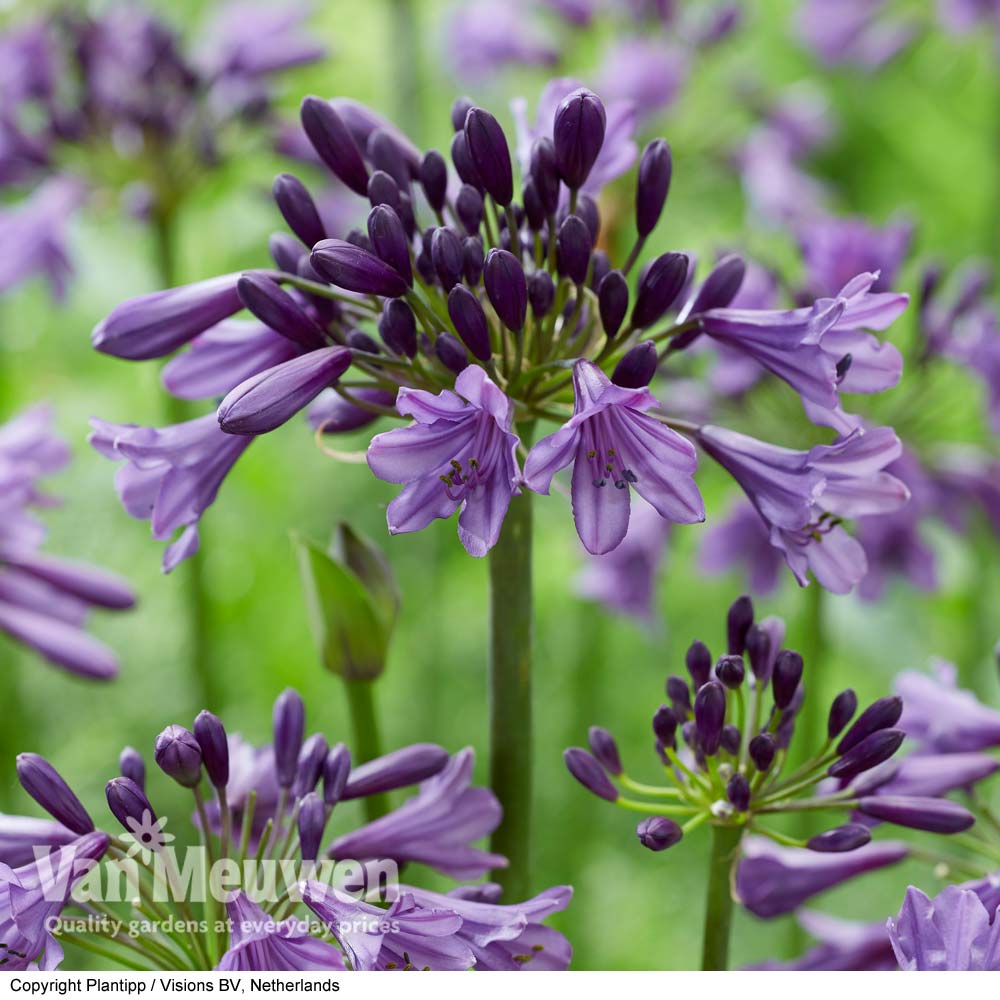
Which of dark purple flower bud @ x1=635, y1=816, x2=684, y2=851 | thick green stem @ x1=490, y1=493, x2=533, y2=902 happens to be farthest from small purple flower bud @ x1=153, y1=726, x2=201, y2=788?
dark purple flower bud @ x1=635, y1=816, x2=684, y2=851

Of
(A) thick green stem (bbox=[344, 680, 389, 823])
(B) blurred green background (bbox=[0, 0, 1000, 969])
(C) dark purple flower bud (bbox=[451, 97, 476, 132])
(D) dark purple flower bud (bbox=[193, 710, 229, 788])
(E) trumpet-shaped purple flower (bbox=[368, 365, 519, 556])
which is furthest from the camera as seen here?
(B) blurred green background (bbox=[0, 0, 1000, 969])

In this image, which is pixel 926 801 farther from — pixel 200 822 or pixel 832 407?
pixel 200 822

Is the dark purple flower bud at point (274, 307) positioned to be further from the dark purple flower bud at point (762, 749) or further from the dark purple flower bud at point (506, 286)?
the dark purple flower bud at point (762, 749)

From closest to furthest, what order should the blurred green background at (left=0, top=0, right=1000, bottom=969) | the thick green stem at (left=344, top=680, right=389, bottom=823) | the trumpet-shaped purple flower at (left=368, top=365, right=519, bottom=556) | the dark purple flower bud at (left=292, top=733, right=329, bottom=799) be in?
the trumpet-shaped purple flower at (left=368, top=365, right=519, bottom=556), the dark purple flower bud at (left=292, top=733, right=329, bottom=799), the thick green stem at (left=344, top=680, right=389, bottom=823), the blurred green background at (left=0, top=0, right=1000, bottom=969)

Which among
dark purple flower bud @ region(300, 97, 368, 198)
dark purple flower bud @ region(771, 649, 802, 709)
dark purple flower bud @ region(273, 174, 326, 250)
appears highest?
dark purple flower bud @ region(300, 97, 368, 198)

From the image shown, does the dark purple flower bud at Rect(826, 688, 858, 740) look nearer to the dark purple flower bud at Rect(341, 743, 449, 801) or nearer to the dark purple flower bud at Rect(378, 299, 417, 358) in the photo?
the dark purple flower bud at Rect(341, 743, 449, 801)

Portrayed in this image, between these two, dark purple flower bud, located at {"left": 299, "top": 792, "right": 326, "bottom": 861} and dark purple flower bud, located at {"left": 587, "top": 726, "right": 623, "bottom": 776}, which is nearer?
dark purple flower bud, located at {"left": 299, "top": 792, "right": 326, "bottom": 861}

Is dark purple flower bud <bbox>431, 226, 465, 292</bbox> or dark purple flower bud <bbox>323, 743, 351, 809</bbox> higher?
dark purple flower bud <bbox>431, 226, 465, 292</bbox>
